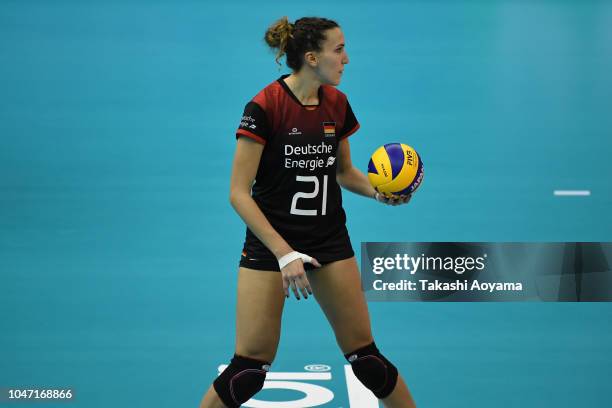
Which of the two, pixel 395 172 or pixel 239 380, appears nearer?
pixel 239 380

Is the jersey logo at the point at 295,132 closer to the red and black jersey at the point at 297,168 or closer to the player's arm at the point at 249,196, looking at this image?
the red and black jersey at the point at 297,168

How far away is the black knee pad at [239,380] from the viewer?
3.93 m

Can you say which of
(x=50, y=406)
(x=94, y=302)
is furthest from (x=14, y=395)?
(x=94, y=302)

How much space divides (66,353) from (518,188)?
4.12 meters

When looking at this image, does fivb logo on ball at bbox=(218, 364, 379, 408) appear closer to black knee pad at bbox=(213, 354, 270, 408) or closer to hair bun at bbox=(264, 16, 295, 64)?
black knee pad at bbox=(213, 354, 270, 408)

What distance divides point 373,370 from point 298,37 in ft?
4.76

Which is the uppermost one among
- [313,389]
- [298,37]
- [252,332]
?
[298,37]

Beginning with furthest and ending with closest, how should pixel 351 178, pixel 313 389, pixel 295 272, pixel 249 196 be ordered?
pixel 313 389 → pixel 351 178 → pixel 249 196 → pixel 295 272

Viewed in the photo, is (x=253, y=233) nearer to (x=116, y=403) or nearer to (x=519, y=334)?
(x=116, y=403)

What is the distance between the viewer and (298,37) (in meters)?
3.97

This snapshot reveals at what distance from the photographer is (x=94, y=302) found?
6.30 m

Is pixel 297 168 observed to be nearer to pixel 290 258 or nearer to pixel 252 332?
pixel 290 258


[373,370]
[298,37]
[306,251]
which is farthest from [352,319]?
[298,37]

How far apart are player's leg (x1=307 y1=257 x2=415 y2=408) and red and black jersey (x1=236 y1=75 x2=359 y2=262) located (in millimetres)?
89
